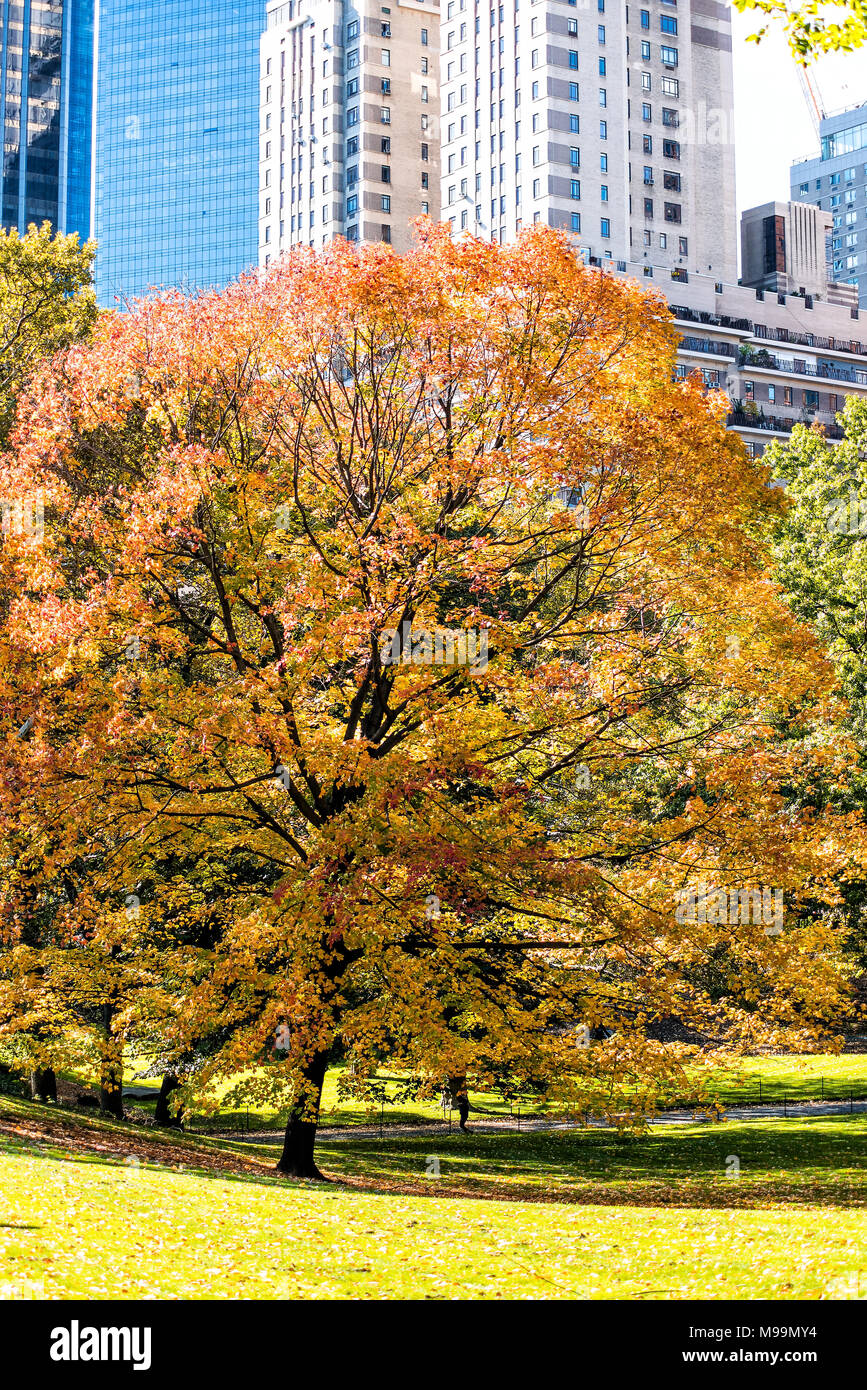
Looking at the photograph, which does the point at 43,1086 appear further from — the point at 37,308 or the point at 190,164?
the point at 190,164

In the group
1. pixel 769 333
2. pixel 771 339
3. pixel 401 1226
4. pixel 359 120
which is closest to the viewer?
pixel 401 1226

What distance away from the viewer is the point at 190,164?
638ft

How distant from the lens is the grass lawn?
1277 centimetres

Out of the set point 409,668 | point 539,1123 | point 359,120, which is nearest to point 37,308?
point 409,668

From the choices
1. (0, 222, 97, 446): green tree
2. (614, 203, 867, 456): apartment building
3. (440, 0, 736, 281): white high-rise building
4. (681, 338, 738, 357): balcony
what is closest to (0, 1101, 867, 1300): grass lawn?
(0, 222, 97, 446): green tree

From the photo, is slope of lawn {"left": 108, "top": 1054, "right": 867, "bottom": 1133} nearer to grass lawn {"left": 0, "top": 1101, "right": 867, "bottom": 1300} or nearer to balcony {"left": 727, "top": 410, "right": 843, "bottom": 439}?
grass lawn {"left": 0, "top": 1101, "right": 867, "bottom": 1300}

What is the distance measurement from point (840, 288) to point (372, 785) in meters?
123

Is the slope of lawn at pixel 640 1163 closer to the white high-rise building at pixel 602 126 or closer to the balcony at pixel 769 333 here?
the balcony at pixel 769 333

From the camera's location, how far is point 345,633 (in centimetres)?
2044

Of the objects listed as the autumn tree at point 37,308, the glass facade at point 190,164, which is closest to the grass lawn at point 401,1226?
the autumn tree at point 37,308

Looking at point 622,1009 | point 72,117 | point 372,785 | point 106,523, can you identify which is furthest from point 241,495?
point 72,117

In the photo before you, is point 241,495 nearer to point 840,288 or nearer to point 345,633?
point 345,633

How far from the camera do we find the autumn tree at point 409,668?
67.5 feet

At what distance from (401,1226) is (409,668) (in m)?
8.61
